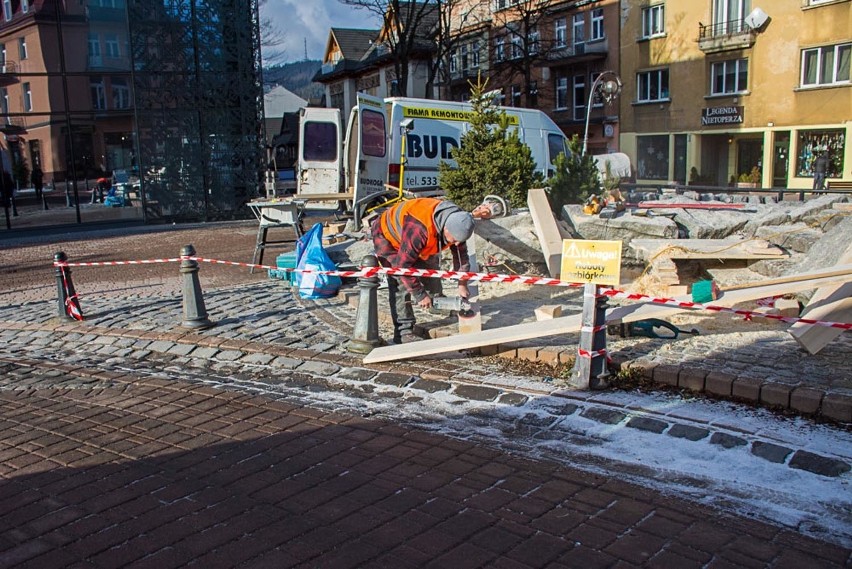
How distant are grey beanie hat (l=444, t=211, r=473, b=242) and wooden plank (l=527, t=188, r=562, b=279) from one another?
2.73 meters

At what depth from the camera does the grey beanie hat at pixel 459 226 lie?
640 cm

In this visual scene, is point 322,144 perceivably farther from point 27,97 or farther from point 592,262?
point 27,97

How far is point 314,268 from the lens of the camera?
948cm

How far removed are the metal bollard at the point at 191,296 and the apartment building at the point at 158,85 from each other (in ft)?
49.1

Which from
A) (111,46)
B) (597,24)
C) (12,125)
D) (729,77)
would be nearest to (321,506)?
(111,46)

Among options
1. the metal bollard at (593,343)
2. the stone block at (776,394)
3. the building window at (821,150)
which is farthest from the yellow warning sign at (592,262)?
the building window at (821,150)

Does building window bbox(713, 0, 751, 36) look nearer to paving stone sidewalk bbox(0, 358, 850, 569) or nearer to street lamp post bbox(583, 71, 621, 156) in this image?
street lamp post bbox(583, 71, 621, 156)

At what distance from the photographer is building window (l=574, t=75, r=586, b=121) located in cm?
3934

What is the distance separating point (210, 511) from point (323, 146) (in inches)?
506

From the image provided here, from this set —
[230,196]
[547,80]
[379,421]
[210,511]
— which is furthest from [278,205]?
[547,80]

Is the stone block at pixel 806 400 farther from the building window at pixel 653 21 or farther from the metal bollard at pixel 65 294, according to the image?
the building window at pixel 653 21

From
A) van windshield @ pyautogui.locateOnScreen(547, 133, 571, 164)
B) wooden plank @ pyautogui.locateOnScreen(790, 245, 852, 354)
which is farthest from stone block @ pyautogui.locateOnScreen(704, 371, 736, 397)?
van windshield @ pyautogui.locateOnScreen(547, 133, 571, 164)

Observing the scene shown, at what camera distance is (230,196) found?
888 inches

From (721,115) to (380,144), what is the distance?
23.0 m
